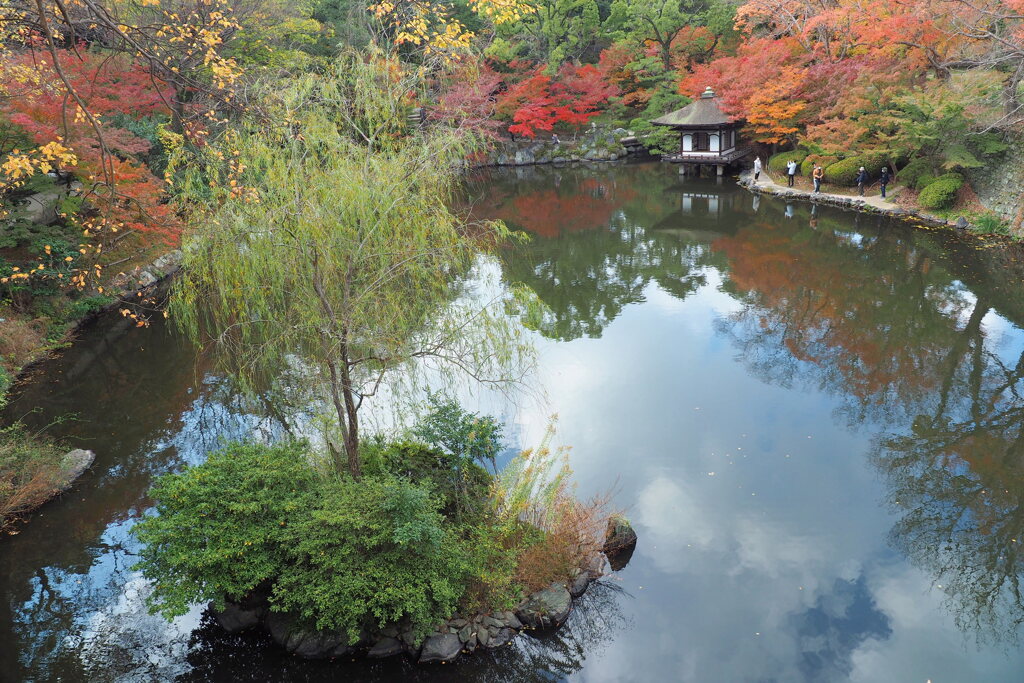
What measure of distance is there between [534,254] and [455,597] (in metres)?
12.9

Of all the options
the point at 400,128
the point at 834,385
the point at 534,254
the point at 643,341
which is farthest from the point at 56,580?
the point at 534,254

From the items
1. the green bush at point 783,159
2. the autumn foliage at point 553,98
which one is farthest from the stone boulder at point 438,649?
the autumn foliage at point 553,98

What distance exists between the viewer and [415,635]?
5898mm

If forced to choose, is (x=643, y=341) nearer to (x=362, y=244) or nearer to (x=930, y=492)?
(x=930, y=492)

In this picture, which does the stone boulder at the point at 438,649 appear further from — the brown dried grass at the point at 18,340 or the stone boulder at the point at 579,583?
the brown dried grass at the point at 18,340

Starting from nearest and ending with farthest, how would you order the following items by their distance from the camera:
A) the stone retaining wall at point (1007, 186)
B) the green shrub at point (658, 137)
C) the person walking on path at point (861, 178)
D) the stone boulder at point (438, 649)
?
the stone boulder at point (438, 649) < the stone retaining wall at point (1007, 186) < the person walking on path at point (861, 178) < the green shrub at point (658, 137)

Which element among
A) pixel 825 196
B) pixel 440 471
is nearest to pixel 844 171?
pixel 825 196

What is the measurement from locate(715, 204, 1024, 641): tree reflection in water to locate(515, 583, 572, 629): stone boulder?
3682mm

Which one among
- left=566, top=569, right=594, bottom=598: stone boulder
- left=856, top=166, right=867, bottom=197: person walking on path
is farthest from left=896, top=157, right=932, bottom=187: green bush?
left=566, top=569, right=594, bottom=598: stone boulder

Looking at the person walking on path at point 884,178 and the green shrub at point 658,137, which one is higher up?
the green shrub at point 658,137

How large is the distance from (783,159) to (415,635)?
22841 millimetres

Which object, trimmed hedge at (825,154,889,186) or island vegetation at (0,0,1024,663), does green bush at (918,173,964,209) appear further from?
island vegetation at (0,0,1024,663)

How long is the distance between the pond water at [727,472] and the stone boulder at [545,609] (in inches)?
7.3

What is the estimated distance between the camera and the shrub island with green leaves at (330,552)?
5539 mm
